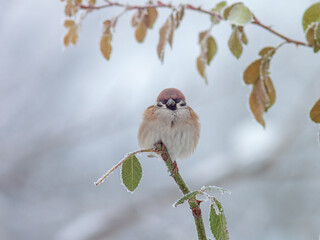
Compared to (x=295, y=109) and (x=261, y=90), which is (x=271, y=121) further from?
(x=261, y=90)

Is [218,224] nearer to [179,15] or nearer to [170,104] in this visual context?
[179,15]

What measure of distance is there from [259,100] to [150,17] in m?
0.48

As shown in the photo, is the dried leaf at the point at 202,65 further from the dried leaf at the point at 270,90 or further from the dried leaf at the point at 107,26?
the dried leaf at the point at 107,26

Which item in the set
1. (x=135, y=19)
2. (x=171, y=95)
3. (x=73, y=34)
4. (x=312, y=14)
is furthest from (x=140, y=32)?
(x=171, y=95)

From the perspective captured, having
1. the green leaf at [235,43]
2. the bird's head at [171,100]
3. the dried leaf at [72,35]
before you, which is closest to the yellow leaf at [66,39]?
the dried leaf at [72,35]

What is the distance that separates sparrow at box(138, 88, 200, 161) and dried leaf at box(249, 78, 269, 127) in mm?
1159

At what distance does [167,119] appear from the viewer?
7.32ft

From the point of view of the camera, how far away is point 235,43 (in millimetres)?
1055

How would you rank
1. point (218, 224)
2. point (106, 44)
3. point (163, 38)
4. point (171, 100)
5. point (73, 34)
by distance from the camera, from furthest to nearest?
point (171, 100)
point (73, 34)
point (106, 44)
point (163, 38)
point (218, 224)

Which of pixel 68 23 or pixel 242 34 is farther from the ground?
pixel 68 23

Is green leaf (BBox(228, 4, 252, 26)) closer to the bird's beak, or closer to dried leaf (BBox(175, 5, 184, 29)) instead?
dried leaf (BBox(175, 5, 184, 29))

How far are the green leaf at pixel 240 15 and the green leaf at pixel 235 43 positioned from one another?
0.09m

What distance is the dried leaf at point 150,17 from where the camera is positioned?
131 cm

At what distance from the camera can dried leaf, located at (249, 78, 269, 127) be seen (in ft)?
3.21
